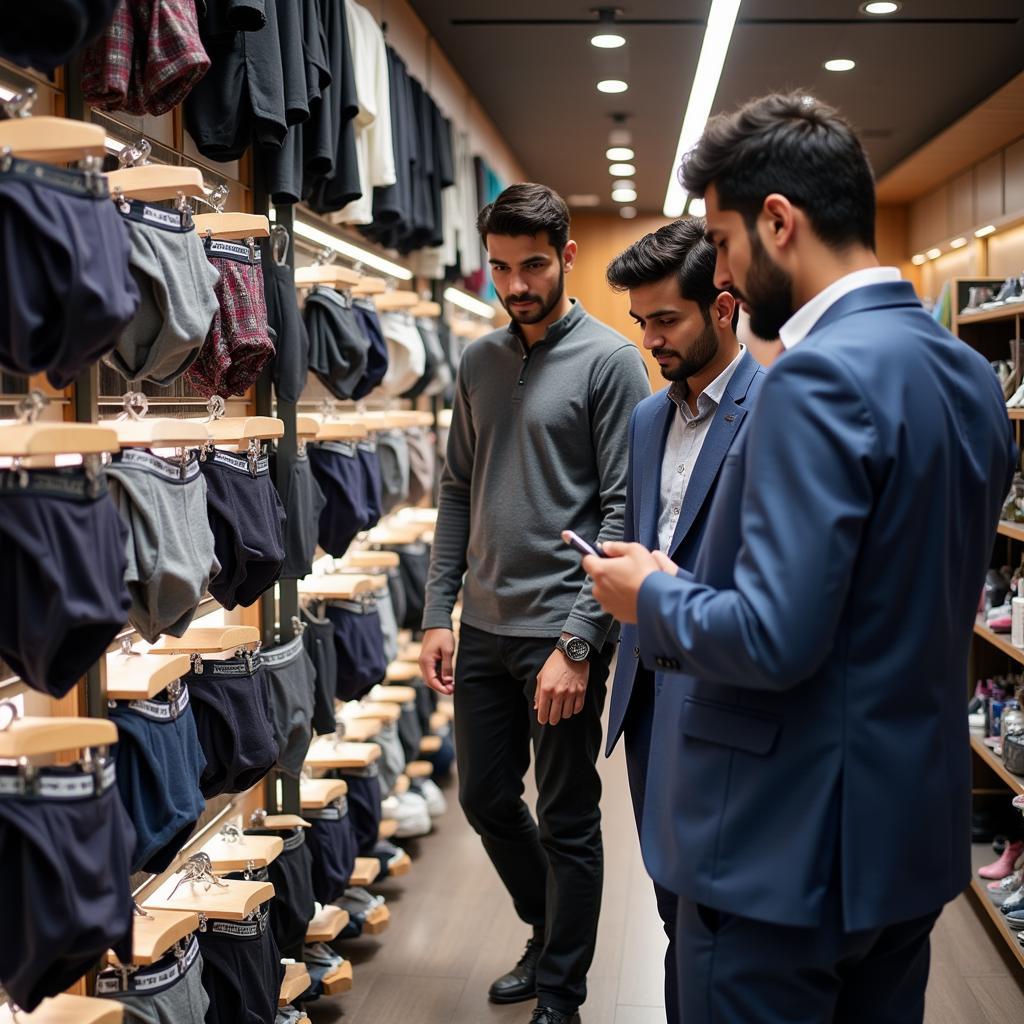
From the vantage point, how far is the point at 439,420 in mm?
5762

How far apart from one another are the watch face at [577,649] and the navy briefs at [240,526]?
627mm

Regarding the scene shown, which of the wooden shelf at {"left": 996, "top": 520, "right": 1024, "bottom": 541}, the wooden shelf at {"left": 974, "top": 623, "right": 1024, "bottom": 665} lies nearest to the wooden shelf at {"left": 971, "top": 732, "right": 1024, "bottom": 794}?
the wooden shelf at {"left": 974, "top": 623, "right": 1024, "bottom": 665}

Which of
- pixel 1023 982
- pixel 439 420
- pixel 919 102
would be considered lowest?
pixel 1023 982

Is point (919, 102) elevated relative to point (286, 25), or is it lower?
elevated

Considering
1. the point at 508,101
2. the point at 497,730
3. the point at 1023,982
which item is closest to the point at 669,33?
the point at 508,101

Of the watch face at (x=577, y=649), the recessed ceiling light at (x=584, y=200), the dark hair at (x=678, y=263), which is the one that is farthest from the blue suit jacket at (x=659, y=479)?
the recessed ceiling light at (x=584, y=200)

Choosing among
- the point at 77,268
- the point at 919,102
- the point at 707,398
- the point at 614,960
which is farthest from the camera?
the point at 919,102

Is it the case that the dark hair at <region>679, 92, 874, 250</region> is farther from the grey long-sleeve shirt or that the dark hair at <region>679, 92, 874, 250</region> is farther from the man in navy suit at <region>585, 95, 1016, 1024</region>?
the grey long-sleeve shirt

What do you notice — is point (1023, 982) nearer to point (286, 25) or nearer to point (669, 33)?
point (286, 25)

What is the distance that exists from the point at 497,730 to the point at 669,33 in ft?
12.2

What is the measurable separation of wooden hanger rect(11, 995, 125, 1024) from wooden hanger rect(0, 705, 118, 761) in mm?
386

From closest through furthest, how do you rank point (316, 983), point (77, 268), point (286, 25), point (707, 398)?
point (77, 268), point (707, 398), point (286, 25), point (316, 983)

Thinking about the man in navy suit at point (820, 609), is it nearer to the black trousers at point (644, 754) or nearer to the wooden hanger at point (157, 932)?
the black trousers at point (644, 754)

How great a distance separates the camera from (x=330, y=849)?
3.36 m
